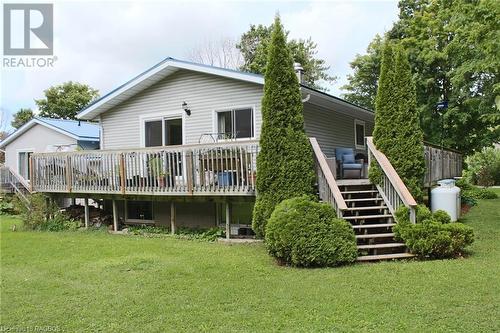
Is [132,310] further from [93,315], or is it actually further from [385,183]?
[385,183]

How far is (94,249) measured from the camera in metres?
8.48

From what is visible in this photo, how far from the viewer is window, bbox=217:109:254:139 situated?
1063 cm

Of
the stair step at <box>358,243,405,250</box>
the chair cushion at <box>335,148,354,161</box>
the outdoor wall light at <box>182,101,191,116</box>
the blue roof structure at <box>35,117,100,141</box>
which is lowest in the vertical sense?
the stair step at <box>358,243,405,250</box>

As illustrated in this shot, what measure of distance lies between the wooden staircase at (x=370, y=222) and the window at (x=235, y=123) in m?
2.88

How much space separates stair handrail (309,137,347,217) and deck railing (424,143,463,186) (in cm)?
313

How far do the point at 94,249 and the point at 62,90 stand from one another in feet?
102

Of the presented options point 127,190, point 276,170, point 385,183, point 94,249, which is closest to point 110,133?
point 127,190

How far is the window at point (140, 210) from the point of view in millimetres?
12203

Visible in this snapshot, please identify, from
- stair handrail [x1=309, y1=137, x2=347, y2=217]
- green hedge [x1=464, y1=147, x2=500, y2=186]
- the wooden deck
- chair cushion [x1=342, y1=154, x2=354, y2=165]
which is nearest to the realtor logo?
the wooden deck

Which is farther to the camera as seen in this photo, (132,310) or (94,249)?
(94,249)

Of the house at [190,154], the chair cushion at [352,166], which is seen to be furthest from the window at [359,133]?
the chair cushion at [352,166]

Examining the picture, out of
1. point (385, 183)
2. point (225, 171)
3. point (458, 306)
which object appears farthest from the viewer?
point (225, 171)

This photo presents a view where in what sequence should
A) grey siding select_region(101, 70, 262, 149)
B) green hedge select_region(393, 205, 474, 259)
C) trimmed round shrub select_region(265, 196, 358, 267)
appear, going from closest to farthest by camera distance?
trimmed round shrub select_region(265, 196, 358, 267), green hedge select_region(393, 205, 474, 259), grey siding select_region(101, 70, 262, 149)

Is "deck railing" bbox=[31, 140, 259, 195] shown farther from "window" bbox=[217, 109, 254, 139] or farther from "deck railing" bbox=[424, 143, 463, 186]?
"deck railing" bbox=[424, 143, 463, 186]
